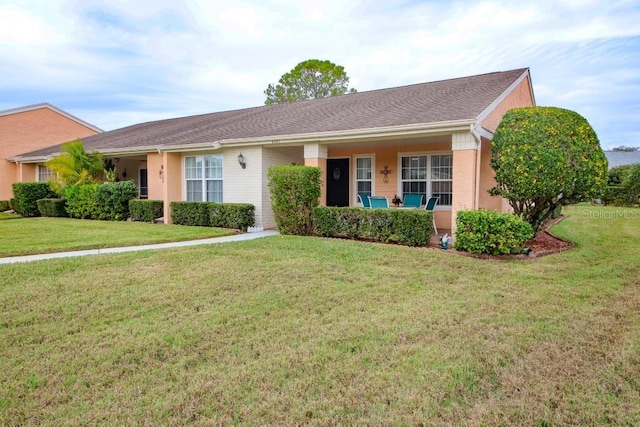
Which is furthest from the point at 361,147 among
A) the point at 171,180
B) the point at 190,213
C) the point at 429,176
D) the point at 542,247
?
the point at 171,180

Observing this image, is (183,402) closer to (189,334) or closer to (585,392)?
(189,334)

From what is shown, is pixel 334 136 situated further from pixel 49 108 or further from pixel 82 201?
pixel 49 108

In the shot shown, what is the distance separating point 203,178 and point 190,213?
1470 mm

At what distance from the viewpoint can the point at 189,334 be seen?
4125 millimetres

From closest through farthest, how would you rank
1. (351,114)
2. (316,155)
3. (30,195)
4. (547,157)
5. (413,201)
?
1. (547,157)
2. (316,155)
3. (413,201)
4. (351,114)
5. (30,195)

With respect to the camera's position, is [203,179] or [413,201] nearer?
[413,201]

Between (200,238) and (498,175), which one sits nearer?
(498,175)

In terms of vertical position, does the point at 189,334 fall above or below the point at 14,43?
below

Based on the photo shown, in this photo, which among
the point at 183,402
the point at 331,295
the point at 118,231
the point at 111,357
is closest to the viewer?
the point at 183,402

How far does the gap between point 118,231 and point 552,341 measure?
36.0 ft

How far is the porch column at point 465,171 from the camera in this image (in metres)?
9.16

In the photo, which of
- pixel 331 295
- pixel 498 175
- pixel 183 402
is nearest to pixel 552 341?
pixel 331 295

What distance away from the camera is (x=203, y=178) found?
14078mm

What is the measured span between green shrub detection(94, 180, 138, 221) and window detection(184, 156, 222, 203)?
7.93 feet
